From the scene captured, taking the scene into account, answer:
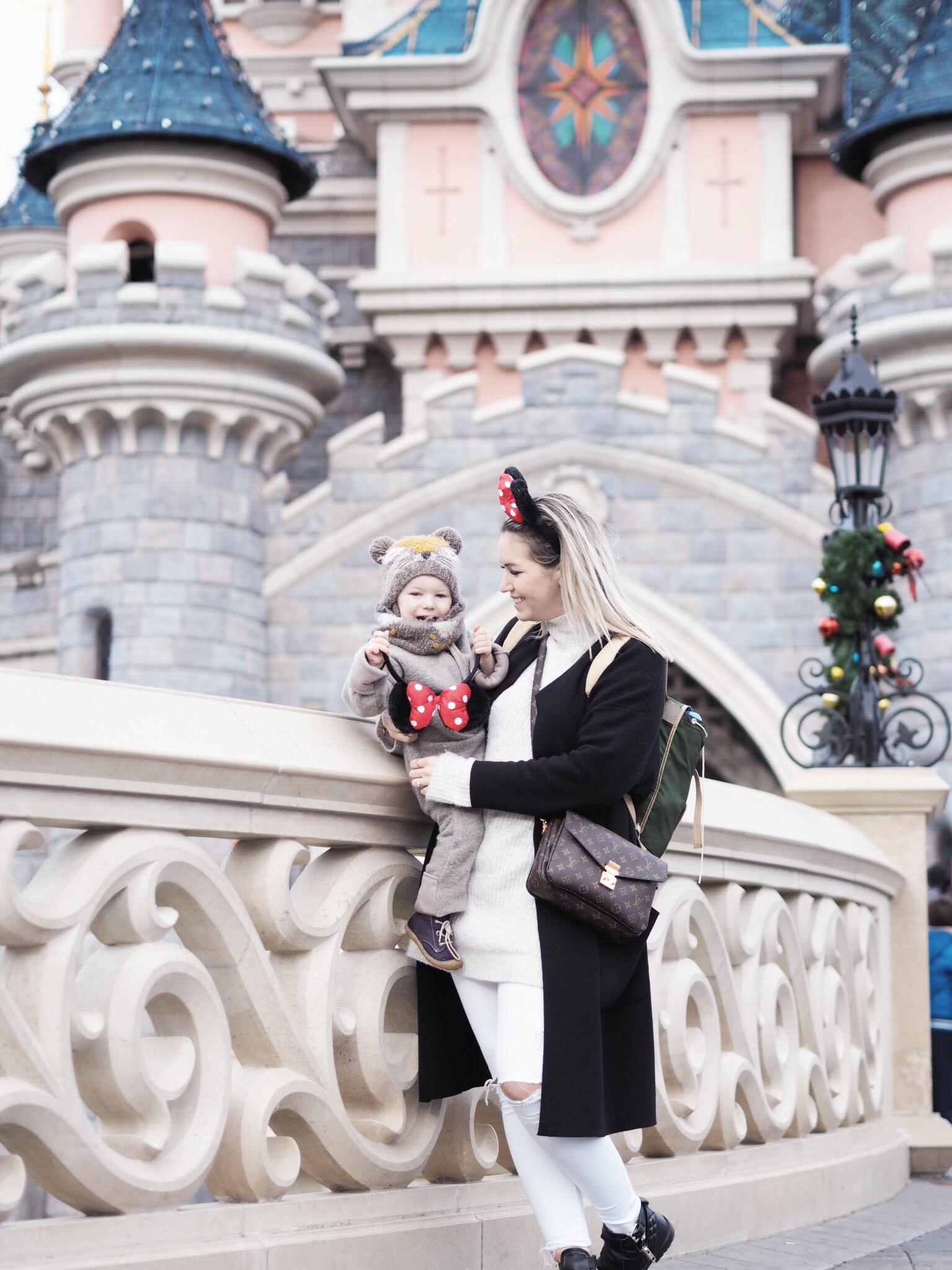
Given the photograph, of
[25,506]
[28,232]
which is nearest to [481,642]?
[25,506]

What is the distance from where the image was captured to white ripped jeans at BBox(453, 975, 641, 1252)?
2.76 m

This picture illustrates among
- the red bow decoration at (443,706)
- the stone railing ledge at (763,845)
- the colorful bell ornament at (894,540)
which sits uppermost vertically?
the colorful bell ornament at (894,540)

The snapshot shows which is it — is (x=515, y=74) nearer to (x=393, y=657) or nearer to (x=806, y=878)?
(x=806, y=878)

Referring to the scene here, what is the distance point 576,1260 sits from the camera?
2.78 metres

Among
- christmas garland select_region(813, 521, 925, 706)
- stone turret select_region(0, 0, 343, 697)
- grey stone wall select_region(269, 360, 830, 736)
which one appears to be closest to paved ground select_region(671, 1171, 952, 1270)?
christmas garland select_region(813, 521, 925, 706)

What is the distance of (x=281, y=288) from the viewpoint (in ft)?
39.6

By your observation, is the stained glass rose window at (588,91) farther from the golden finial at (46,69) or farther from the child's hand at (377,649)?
the child's hand at (377,649)

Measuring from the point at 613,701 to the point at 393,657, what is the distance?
0.36 meters

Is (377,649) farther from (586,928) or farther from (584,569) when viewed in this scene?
(586,928)

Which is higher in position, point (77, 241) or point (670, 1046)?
point (77, 241)

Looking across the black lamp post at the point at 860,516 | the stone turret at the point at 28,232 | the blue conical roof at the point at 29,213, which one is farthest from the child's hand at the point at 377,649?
the blue conical roof at the point at 29,213

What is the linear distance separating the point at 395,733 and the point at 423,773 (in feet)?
0.31

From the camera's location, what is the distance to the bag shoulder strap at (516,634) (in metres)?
3.10

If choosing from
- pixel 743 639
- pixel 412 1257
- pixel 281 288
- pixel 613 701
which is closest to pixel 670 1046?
pixel 412 1257
